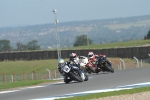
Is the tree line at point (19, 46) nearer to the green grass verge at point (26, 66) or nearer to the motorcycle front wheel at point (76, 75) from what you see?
the green grass verge at point (26, 66)

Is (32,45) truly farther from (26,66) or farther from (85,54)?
(85,54)

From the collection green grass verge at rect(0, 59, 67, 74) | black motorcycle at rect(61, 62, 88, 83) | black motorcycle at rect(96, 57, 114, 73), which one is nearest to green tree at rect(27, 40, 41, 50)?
green grass verge at rect(0, 59, 67, 74)

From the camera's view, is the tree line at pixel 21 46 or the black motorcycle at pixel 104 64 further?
the tree line at pixel 21 46

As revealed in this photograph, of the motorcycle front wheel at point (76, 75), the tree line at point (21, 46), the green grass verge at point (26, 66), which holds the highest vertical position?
the tree line at point (21, 46)

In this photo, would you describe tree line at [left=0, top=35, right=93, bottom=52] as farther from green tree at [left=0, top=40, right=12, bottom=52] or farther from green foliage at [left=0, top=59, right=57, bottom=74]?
green foliage at [left=0, top=59, right=57, bottom=74]

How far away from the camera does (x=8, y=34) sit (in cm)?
17612

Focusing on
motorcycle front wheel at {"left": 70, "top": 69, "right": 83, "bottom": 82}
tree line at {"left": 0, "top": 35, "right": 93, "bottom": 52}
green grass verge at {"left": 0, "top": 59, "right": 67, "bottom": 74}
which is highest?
tree line at {"left": 0, "top": 35, "right": 93, "bottom": 52}

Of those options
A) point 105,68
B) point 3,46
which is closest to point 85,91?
point 105,68

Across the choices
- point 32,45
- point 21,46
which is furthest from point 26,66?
point 21,46

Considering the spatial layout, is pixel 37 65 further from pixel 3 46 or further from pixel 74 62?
pixel 3 46

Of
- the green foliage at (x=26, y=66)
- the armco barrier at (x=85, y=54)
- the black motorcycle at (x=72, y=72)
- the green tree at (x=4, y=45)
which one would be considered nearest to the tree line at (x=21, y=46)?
the green tree at (x=4, y=45)

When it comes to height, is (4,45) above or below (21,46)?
above

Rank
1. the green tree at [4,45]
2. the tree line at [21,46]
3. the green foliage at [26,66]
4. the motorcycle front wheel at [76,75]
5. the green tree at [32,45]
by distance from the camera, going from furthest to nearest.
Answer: the green tree at [4,45]
the green tree at [32,45]
the tree line at [21,46]
the green foliage at [26,66]
the motorcycle front wheel at [76,75]

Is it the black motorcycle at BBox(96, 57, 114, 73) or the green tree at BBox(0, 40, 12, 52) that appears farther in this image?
the green tree at BBox(0, 40, 12, 52)
